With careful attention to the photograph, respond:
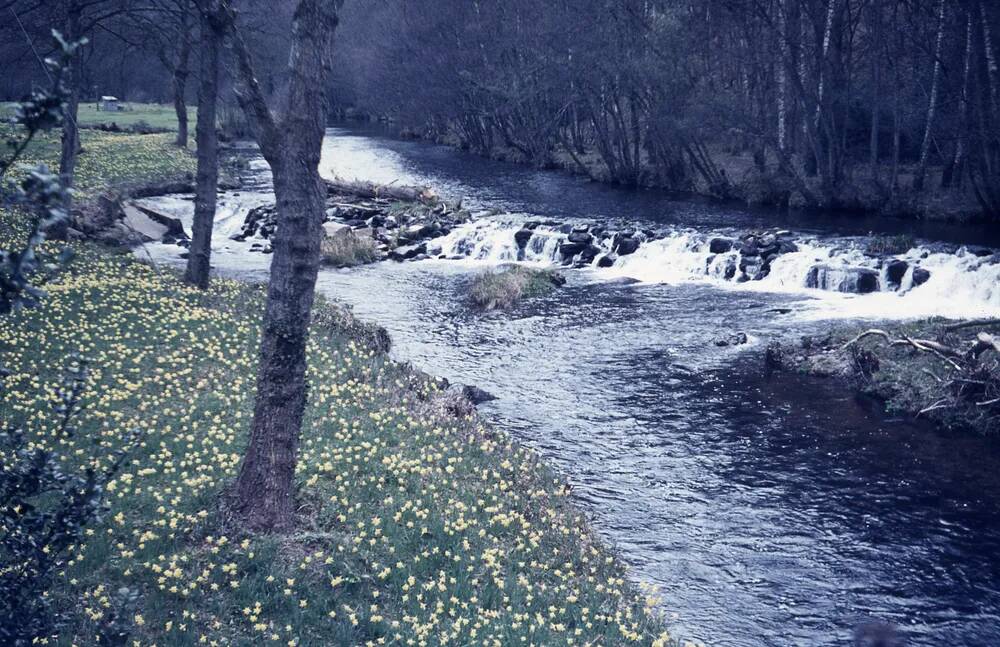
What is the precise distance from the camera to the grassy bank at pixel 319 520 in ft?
24.7

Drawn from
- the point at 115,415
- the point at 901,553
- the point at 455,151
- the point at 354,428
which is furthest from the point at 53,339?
the point at 455,151

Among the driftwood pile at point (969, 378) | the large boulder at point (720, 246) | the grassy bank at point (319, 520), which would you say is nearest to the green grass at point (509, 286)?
the large boulder at point (720, 246)

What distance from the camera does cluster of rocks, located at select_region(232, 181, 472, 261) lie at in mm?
32844

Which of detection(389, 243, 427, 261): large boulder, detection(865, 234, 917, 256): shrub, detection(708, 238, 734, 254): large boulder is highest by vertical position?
detection(865, 234, 917, 256): shrub

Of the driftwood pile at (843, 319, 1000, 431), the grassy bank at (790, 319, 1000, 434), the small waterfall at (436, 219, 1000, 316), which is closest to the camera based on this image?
the driftwood pile at (843, 319, 1000, 431)

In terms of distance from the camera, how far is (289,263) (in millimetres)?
8648

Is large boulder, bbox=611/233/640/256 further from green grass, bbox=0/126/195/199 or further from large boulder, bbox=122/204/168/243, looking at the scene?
green grass, bbox=0/126/195/199

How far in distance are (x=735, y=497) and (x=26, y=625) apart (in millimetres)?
9814

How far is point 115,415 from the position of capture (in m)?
11.8

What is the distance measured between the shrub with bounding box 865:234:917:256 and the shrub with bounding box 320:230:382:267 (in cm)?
1653

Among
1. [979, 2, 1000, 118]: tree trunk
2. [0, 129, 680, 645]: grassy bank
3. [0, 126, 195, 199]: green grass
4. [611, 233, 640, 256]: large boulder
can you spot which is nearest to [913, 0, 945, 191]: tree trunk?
[979, 2, 1000, 118]: tree trunk

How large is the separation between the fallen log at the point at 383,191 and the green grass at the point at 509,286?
13347mm

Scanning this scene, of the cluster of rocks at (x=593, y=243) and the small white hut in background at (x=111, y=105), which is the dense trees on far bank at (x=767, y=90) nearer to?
the cluster of rocks at (x=593, y=243)

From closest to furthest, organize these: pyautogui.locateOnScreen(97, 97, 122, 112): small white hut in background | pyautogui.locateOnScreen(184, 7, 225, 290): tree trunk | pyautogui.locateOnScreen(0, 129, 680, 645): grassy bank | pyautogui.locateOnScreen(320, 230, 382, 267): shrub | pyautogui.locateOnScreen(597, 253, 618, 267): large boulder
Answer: pyautogui.locateOnScreen(0, 129, 680, 645): grassy bank, pyautogui.locateOnScreen(184, 7, 225, 290): tree trunk, pyautogui.locateOnScreen(320, 230, 382, 267): shrub, pyautogui.locateOnScreen(597, 253, 618, 267): large boulder, pyautogui.locateOnScreen(97, 97, 122, 112): small white hut in background
